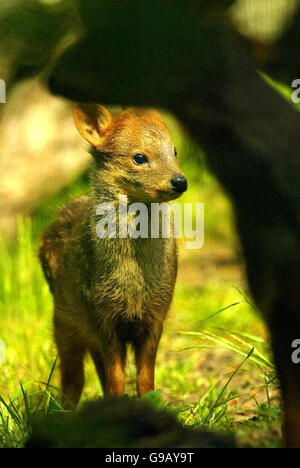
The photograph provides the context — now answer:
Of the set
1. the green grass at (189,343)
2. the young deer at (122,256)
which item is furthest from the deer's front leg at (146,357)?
the green grass at (189,343)

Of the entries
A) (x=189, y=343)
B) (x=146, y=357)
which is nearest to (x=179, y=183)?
(x=146, y=357)

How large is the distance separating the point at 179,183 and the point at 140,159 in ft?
1.04

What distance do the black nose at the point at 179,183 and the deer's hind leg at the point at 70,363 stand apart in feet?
4.93

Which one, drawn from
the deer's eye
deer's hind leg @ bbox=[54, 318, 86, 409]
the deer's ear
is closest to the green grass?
deer's hind leg @ bbox=[54, 318, 86, 409]

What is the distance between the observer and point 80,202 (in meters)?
4.17

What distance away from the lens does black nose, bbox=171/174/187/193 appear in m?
3.09

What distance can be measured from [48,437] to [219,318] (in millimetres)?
3115

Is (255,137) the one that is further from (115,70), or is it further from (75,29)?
(75,29)

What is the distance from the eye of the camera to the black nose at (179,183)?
309 cm

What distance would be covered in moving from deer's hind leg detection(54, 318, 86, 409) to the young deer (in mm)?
354

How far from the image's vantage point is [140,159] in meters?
3.34

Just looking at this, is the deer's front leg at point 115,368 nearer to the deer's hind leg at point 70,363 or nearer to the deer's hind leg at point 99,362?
the deer's hind leg at point 99,362

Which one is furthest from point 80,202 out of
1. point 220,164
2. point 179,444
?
point 179,444

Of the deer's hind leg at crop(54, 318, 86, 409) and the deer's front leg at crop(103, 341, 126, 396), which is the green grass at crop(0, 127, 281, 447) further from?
the deer's front leg at crop(103, 341, 126, 396)
